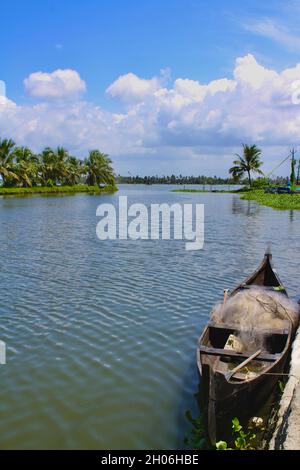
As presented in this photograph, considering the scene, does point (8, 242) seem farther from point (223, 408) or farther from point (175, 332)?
point (223, 408)

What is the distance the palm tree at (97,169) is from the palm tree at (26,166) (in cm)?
1900

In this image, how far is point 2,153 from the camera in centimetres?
6419

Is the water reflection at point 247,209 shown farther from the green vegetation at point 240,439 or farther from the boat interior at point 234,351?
the green vegetation at point 240,439

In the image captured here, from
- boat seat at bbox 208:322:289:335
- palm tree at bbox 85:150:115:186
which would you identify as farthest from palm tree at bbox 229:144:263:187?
boat seat at bbox 208:322:289:335

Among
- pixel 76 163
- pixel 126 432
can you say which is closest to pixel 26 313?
pixel 126 432

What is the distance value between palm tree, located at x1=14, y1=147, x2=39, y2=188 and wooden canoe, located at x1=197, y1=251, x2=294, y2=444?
6574 cm

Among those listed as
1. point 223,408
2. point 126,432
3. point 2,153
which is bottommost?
point 126,432

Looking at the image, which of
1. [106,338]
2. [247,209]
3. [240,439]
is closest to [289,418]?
[240,439]

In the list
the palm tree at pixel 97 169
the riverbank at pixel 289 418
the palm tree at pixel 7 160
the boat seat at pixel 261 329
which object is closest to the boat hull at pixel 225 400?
the riverbank at pixel 289 418

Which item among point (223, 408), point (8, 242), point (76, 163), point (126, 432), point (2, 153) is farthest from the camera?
point (76, 163)

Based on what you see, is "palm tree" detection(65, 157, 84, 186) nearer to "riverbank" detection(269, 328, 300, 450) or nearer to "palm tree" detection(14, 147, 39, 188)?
"palm tree" detection(14, 147, 39, 188)

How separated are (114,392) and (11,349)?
2.63 m

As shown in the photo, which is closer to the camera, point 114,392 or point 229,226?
point 114,392

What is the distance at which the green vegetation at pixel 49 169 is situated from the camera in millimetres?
66631
